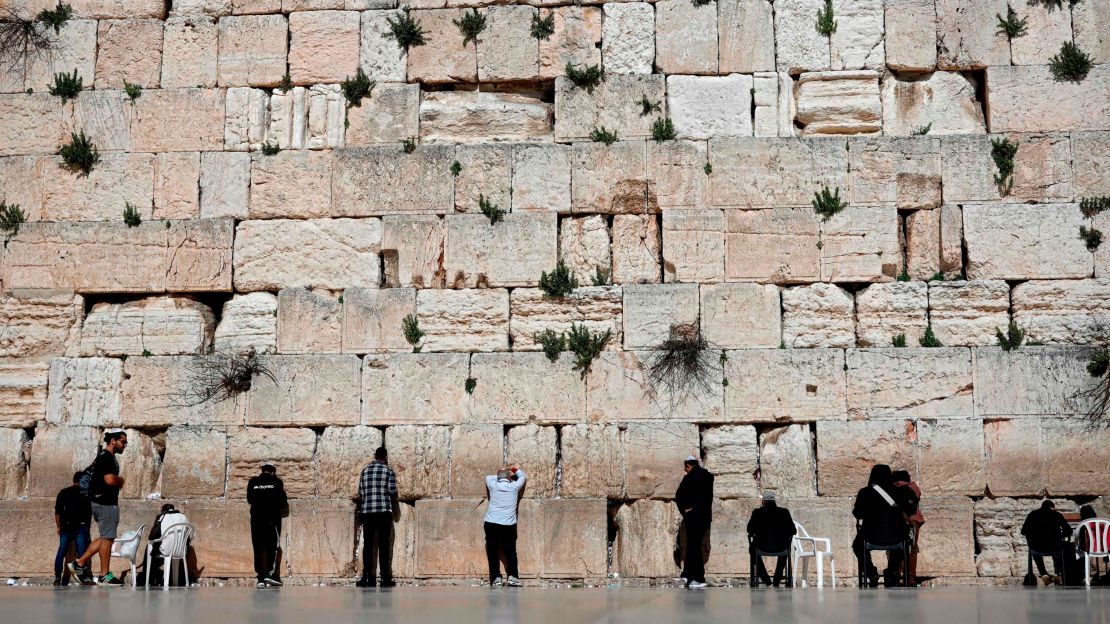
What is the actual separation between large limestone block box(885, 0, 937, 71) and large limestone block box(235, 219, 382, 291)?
5375mm

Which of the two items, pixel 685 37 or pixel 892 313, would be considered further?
pixel 685 37

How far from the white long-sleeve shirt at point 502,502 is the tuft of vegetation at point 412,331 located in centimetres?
167

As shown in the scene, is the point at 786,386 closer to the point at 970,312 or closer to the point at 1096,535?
the point at 970,312

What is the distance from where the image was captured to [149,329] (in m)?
11.7

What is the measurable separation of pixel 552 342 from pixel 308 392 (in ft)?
7.83

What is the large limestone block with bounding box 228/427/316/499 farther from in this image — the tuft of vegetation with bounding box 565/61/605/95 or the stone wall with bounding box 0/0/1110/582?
the tuft of vegetation with bounding box 565/61/605/95

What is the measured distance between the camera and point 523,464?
11102 millimetres

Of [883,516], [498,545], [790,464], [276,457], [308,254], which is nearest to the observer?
[883,516]

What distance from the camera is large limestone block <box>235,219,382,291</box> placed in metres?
11.7

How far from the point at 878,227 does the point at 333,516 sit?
584cm

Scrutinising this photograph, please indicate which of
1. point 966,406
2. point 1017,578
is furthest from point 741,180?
point 1017,578

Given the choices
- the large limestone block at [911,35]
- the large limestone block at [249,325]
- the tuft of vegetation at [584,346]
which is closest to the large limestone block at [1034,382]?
the large limestone block at [911,35]

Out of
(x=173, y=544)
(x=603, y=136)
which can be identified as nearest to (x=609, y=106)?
(x=603, y=136)

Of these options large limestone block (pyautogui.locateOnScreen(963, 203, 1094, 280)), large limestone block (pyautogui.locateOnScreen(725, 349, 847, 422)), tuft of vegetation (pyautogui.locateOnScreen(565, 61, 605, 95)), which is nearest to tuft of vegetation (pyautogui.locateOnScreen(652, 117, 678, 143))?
tuft of vegetation (pyautogui.locateOnScreen(565, 61, 605, 95))
